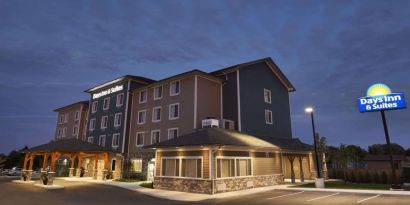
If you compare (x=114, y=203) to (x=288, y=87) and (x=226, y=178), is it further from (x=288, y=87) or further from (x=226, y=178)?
(x=288, y=87)

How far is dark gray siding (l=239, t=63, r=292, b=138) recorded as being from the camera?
3178 cm

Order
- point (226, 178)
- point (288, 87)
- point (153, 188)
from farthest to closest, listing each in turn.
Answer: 1. point (288, 87)
2. point (153, 188)
3. point (226, 178)

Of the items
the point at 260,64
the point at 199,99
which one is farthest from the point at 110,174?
the point at 260,64

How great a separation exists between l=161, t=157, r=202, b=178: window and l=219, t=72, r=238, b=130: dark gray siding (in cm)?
990

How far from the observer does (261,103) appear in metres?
34.0

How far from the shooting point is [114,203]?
15922 millimetres

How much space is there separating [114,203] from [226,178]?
30.3 feet

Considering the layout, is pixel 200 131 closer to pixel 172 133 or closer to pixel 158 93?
pixel 172 133

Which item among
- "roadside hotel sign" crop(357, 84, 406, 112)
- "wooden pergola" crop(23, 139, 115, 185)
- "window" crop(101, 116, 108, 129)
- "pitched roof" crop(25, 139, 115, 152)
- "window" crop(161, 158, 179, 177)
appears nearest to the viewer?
"roadside hotel sign" crop(357, 84, 406, 112)

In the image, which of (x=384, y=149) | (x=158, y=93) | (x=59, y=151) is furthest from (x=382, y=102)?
(x=384, y=149)

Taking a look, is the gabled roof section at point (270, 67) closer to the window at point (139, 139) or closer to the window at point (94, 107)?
the window at point (139, 139)

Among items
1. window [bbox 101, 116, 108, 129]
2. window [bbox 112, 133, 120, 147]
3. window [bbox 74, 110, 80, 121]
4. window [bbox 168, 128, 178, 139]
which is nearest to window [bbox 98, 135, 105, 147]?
window [bbox 101, 116, 108, 129]

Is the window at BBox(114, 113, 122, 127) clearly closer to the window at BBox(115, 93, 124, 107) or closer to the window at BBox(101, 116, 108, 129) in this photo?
the window at BBox(115, 93, 124, 107)

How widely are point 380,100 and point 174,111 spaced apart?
20.9 m
